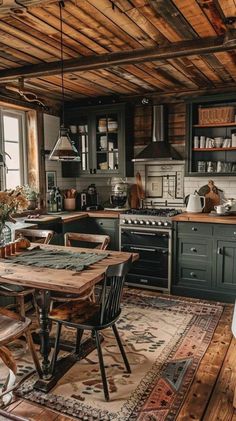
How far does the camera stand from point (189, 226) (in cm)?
407

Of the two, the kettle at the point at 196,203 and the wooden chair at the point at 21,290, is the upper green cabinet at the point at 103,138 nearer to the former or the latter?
the kettle at the point at 196,203

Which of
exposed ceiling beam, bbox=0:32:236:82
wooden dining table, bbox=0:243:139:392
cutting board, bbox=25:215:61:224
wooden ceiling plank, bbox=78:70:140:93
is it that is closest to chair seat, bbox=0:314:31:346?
wooden dining table, bbox=0:243:139:392

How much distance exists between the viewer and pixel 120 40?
283 centimetres

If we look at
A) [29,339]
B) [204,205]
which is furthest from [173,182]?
[29,339]

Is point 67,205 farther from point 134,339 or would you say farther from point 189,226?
point 134,339

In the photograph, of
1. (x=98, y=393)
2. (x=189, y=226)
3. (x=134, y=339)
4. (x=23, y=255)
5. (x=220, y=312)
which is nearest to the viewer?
(x=98, y=393)

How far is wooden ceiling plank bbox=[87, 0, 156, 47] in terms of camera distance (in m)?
2.24

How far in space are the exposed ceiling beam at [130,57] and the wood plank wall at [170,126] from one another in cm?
183

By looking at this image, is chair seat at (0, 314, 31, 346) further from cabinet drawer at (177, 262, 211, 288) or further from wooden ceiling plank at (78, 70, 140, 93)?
wooden ceiling plank at (78, 70, 140, 93)

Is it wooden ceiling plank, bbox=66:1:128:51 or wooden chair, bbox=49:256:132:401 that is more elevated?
wooden ceiling plank, bbox=66:1:128:51

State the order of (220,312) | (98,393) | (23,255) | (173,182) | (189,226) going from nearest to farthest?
(98,393)
(23,255)
(220,312)
(189,226)
(173,182)

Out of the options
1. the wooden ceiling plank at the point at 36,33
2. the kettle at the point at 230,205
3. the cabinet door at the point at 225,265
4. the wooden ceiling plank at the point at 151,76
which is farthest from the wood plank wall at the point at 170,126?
the wooden ceiling plank at the point at 36,33

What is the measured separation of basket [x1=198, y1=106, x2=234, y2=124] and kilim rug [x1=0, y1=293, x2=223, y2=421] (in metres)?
2.26

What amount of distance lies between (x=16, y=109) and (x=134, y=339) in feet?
10.4
